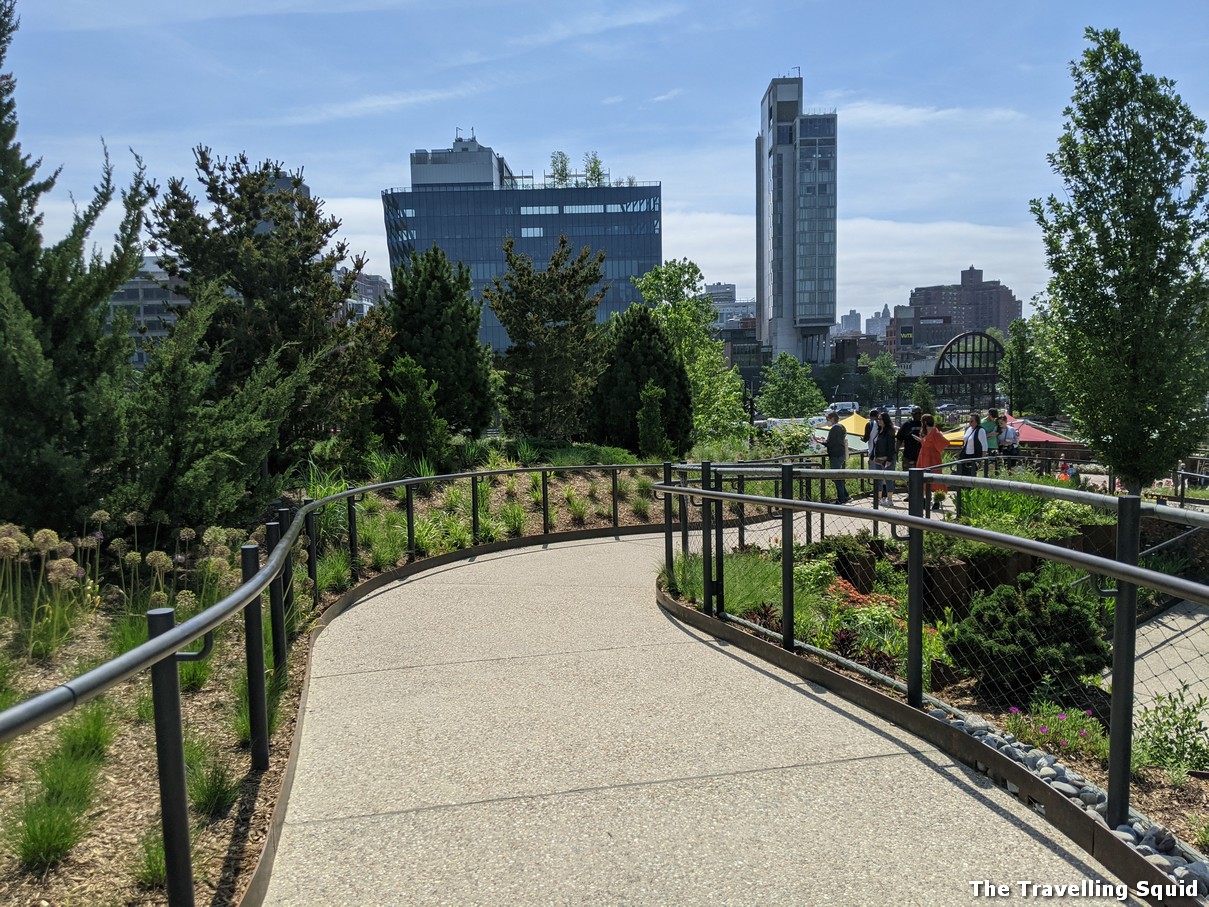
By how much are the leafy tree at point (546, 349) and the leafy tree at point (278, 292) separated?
759 cm

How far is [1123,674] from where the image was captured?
10.7ft

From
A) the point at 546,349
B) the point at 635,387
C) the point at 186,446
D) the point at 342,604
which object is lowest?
the point at 342,604

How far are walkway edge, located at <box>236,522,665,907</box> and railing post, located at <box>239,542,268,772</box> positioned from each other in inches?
5.4

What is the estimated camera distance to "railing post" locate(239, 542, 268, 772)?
157 inches

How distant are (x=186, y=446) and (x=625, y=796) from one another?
19.3 ft

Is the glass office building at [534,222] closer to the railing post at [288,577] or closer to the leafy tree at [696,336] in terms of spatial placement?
the leafy tree at [696,336]

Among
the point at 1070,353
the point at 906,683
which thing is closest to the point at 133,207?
the point at 906,683

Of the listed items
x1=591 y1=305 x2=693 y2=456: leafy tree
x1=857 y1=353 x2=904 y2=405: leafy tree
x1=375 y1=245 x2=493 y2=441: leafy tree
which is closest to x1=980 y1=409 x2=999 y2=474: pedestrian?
x1=591 y1=305 x2=693 y2=456: leafy tree

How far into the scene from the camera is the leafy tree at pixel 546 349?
21.2 meters

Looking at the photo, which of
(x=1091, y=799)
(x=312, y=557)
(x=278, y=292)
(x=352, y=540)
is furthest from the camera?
(x=278, y=292)

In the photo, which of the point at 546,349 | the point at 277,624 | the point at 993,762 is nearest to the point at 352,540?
the point at 277,624

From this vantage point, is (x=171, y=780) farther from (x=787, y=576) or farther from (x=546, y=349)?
(x=546, y=349)

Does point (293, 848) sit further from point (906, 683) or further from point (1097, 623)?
point (1097, 623)

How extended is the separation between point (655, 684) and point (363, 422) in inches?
408
